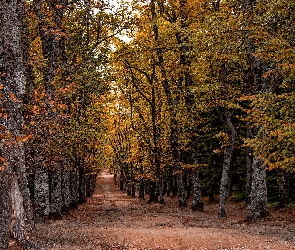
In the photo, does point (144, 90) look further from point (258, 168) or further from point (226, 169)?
point (258, 168)

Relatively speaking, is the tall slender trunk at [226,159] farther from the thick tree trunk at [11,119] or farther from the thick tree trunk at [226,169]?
the thick tree trunk at [11,119]

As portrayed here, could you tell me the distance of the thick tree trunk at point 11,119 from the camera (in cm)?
1090

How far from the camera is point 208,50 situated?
985 inches

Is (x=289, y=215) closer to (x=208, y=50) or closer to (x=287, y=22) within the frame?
(x=208, y=50)

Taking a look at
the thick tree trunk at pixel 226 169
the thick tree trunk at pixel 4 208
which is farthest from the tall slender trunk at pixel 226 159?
the thick tree trunk at pixel 4 208

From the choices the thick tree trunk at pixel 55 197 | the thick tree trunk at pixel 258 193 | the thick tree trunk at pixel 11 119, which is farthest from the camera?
the thick tree trunk at pixel 55 197

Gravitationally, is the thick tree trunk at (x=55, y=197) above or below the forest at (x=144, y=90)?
below

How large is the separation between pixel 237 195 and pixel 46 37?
30.9m

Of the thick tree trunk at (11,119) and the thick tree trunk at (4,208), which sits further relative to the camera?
the thick tree trunk at (11,119)

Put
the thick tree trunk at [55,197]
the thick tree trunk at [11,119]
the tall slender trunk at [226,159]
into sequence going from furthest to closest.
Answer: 1. the tall slender trunk at [226,159]
2. the thick tree trunk at [55,197]
3. the thick tree trunk at [11,119]

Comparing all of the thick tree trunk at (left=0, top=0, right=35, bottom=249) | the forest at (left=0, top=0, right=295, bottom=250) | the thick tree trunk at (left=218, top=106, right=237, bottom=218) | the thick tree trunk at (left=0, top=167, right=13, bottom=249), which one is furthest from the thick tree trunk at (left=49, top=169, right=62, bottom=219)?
the thick tree trunk at (left=0, top=167, right=13, bottom=249)

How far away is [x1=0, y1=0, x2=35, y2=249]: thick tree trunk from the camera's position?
35.8 ft

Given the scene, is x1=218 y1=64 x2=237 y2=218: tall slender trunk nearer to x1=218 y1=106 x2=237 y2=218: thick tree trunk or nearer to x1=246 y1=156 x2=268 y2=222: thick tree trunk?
x1=218 y1=106 x2=237 y2=218: thick tree trunk

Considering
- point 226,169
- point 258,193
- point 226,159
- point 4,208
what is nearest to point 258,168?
point 258,193
